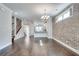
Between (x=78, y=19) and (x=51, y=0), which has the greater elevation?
(x=51, y=0)

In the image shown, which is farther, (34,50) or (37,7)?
(37,7)

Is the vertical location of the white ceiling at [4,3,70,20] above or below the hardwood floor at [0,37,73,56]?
above

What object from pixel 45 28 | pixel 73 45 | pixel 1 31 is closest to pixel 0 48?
pixel 1 31

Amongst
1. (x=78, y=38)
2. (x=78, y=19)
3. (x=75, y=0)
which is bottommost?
(x=78, y=38)

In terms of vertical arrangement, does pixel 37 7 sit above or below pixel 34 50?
above

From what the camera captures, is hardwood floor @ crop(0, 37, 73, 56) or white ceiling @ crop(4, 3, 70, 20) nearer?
hardwood floor @ crop(0, 37, 73, 56)

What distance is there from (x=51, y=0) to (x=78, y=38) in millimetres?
2610

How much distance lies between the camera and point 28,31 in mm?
15539

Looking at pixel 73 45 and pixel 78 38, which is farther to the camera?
pixel 73 45

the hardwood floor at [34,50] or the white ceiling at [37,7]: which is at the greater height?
the white ceiling at [37,7]

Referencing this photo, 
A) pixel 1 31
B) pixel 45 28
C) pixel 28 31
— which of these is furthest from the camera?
pixel 28 31

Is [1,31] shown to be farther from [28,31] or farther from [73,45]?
[28,31]

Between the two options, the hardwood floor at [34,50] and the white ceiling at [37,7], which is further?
the white ceiling at [37,7]

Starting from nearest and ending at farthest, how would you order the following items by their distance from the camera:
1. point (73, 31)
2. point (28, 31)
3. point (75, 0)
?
point (75, 0)
point (73, 31)
point (28, 31)
